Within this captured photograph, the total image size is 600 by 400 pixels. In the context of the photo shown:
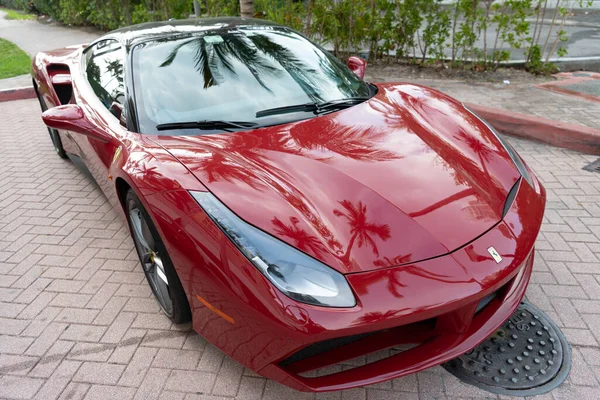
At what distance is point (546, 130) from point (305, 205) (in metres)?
3.59

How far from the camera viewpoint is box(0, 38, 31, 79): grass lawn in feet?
27.8

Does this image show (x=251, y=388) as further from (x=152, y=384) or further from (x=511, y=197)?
(x=511, y=197)

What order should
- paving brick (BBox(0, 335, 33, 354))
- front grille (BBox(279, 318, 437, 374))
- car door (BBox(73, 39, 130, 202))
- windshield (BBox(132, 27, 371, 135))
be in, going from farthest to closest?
car door (BBox(73, 39, 130, 202)), windshield (BBox(132, 27, 371, 135)), paving brick (BBox(0, 335, 33, 354)), front grille (BBox(279, 318, 437, 374))

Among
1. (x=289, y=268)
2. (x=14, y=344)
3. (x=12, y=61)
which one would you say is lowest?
(x=14, y=344)

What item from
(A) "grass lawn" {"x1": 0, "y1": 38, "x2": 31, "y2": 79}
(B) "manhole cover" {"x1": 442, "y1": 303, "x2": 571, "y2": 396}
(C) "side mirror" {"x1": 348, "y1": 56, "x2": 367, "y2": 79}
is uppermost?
(C) "side mirror" {"x1": 348, "y1": 56, "x2": 367, "y2": 79}

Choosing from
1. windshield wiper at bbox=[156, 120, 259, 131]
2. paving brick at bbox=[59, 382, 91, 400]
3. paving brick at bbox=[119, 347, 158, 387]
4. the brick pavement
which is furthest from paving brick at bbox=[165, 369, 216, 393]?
the brick pavement

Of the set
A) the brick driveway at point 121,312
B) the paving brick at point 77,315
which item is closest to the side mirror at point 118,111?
the brick driveway at point 121,312

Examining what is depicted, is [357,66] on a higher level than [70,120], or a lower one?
higher

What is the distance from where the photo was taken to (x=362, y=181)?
1.97m

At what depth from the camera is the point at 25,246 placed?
326 centimetres

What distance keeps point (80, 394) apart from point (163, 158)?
1.13 metres

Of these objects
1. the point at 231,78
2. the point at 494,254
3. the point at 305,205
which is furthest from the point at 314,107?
the point at 494,254

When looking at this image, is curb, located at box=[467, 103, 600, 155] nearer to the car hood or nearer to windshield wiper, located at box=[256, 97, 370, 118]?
the car hood

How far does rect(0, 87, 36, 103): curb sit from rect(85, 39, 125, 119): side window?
442 cm
